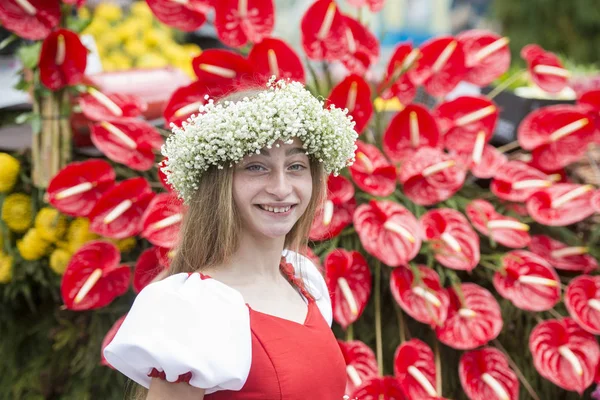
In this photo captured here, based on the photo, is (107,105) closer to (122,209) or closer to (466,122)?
(122,209)

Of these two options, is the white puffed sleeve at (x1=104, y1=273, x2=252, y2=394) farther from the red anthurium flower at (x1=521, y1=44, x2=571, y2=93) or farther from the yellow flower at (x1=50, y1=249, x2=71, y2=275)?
the red anthurium flower at (x1=521, y1=44, x2=571, y2=93)

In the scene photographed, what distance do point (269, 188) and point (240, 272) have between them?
0.13 metres

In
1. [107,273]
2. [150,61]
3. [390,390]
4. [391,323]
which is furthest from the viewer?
[150,61]

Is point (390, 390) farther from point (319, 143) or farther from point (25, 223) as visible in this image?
point (25, 223)

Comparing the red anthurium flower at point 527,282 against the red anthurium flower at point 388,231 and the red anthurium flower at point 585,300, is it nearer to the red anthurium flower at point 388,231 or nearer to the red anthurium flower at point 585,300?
the red anthurium flower at point 585,300

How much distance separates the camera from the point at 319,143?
90cm

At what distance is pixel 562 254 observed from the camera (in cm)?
159

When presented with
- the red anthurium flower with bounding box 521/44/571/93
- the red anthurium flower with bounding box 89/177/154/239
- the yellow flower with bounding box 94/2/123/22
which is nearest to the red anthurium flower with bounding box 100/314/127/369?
the red anthurium flower with bounding box 89/177/154/239

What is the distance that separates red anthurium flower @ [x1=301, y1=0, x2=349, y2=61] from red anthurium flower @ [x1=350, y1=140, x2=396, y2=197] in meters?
0.23

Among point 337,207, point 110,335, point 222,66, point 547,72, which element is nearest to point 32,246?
point 110,335

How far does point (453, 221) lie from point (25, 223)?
3.22ft

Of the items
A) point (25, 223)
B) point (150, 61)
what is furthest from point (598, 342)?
point (150, 61)

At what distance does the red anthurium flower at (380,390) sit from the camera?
126cm

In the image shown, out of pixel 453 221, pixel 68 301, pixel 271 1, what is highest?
Result: pixel 271 1
